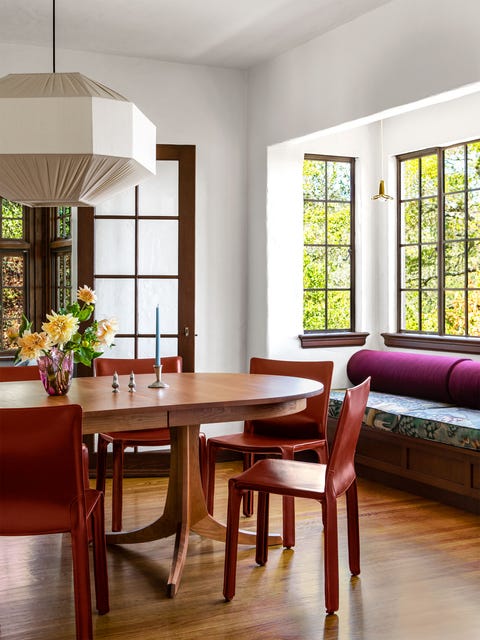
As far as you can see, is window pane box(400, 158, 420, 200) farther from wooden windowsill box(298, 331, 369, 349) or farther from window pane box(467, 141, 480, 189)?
wooden windowsill box(298, 331, 369, 349)

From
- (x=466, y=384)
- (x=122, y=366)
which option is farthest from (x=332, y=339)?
(x=122, y=366)

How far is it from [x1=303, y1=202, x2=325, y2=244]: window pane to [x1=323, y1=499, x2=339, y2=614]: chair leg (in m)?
3.42

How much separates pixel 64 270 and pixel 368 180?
245cm

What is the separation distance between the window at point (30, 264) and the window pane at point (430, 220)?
2719 mm

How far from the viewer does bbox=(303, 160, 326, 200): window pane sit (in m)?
6.27

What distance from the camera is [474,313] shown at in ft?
19.2

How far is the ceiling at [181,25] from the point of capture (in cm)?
486

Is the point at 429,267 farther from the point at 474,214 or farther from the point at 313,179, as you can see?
the point at 313,179

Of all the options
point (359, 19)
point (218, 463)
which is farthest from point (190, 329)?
point (359, 19)

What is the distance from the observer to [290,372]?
455cm

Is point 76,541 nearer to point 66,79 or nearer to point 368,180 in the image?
point 66,79

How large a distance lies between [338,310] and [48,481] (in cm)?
394

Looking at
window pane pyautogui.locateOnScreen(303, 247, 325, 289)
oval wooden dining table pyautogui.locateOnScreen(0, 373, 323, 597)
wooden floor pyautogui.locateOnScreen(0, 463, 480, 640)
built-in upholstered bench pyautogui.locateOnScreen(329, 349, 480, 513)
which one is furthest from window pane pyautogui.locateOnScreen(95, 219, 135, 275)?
wooden floor pyautogui.locateOnScreen(0, 463, 480, 640)

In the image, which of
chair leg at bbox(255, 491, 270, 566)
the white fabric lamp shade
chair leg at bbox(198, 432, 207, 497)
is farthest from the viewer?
chair leg at bbox(198, 432, 207, 497)
